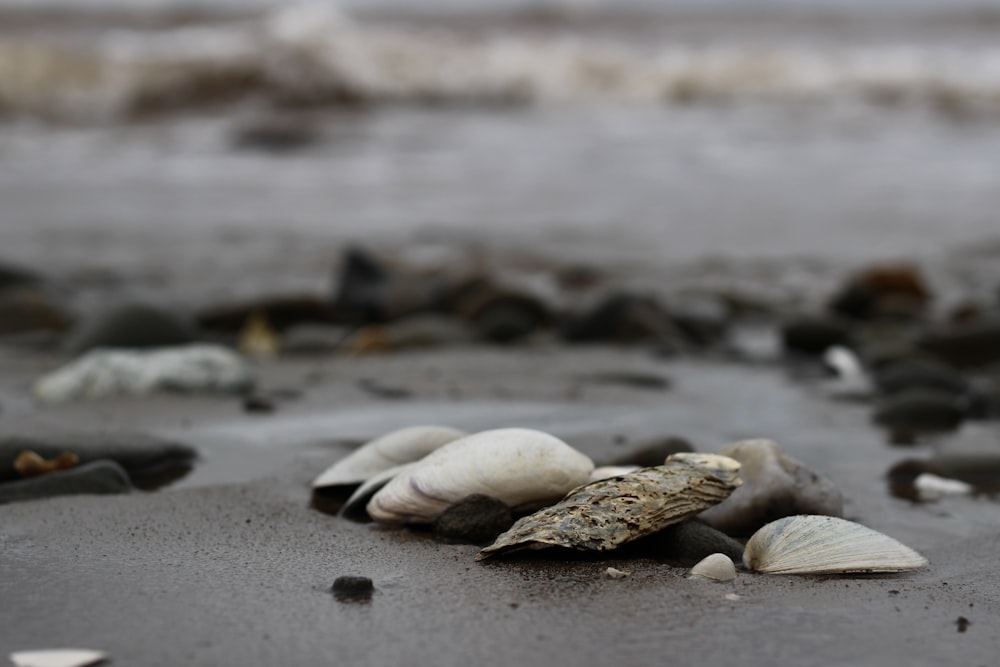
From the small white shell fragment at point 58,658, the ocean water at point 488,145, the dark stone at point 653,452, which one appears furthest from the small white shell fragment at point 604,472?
the ocean water at point 488,145

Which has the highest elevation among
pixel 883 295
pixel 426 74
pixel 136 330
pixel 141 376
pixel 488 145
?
pixel 426 74

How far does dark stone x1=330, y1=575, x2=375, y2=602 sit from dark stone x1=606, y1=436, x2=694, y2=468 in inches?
35.4

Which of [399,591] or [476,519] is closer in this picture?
[399,591]

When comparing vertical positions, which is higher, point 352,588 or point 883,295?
point 883,295

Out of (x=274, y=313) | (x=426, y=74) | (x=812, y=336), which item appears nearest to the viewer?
(x=812, y=336)

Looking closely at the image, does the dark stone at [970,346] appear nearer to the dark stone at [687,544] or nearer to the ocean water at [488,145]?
the ocean water at [488,145]

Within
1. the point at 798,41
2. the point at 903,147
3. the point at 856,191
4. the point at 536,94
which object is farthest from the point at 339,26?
the point at 856,191

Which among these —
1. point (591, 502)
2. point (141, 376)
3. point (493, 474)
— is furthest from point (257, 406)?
point (591, 502)

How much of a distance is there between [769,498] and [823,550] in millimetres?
280

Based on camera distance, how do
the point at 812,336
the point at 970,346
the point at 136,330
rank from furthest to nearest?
1. the point at 812,336
2. the point at 970,346
3. the point at 136,330

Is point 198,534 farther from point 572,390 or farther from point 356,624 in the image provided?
point 572,390

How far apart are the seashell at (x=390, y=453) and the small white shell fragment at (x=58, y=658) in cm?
96

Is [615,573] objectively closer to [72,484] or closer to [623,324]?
[72,484]

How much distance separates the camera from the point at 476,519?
7.20 feet
